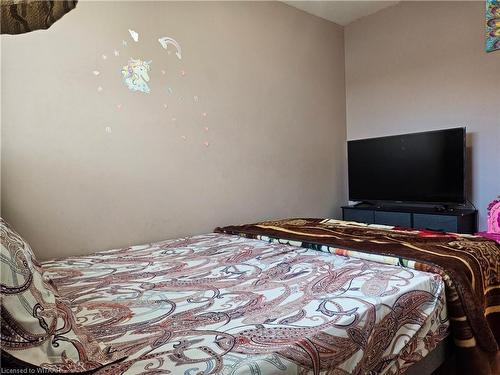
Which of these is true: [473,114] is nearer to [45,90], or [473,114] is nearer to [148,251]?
[148,251]

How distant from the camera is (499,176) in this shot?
274 centimetres

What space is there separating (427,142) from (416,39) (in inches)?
43.2

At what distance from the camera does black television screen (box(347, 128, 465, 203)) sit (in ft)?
9.14

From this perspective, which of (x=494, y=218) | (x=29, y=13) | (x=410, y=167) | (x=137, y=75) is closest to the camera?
(x=29, y=13)

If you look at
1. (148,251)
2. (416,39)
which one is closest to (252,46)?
(416,39)

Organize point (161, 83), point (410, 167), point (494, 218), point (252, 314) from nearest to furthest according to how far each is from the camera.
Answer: point (252, 314)
point (161, 83)
point (494, 218)
point (410, 167)

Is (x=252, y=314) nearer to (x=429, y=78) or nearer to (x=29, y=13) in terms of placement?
(x=29, y=13)

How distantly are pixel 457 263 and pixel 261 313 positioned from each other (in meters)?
0.83

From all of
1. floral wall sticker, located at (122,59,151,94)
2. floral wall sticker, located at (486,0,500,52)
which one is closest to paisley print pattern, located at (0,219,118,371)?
floral wall sticker, located at (122,59,151,94)

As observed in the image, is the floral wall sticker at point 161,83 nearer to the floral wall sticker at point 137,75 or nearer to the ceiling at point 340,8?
the floral wall sticker at point 137,75

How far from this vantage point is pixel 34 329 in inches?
23.4

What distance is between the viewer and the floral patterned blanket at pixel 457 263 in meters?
1.13

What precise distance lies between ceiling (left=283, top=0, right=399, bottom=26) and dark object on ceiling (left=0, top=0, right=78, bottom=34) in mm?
3049

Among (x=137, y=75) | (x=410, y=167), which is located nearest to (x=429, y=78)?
(x=410, y=167)
